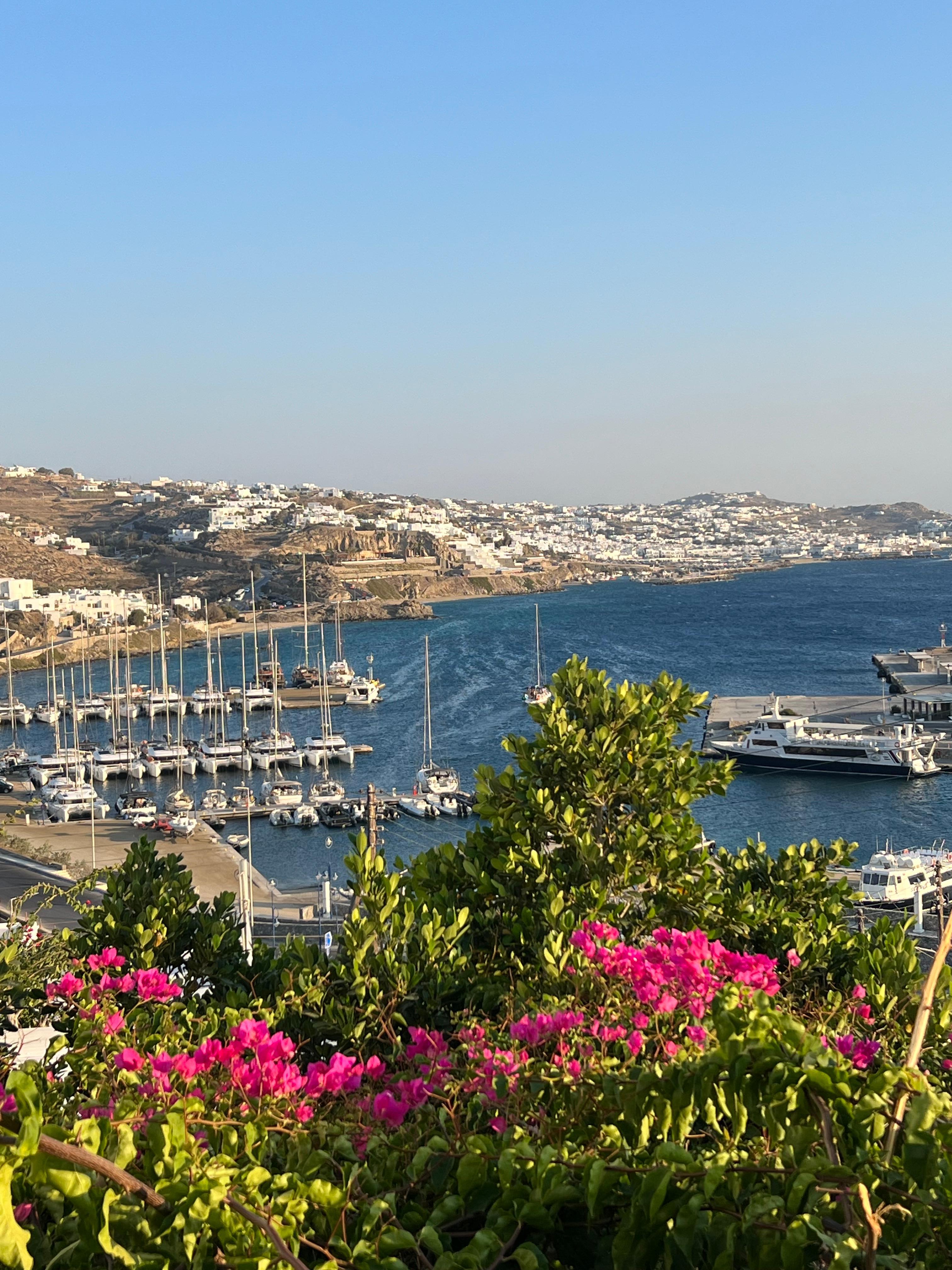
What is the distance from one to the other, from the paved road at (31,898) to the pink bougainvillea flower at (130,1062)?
11.7 metres

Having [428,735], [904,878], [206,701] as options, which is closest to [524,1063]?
[904,878]

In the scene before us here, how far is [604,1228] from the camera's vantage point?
241cm

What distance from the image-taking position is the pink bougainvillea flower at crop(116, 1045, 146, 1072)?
3404 millimetres

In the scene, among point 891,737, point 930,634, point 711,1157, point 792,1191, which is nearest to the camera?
point 792,1191

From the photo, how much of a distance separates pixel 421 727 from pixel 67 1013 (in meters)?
41.3

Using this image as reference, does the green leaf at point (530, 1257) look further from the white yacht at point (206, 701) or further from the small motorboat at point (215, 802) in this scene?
the white yacht at point (206, 701)

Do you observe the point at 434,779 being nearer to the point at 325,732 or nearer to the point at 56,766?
the point at 325,732

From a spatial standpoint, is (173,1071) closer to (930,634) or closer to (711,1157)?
(711,1157)

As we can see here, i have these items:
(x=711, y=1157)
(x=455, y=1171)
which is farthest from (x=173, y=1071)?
(x=711, y=1157)

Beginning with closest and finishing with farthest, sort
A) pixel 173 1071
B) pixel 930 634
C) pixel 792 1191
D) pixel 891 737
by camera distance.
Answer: pixel 792 1191 < pixel 173 1071 < pixel 891 737 < pixel 930 634

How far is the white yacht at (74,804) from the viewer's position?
33594 mm

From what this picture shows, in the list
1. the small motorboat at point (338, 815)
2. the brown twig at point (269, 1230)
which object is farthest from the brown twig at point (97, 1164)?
the small motorboat at point (338, 815)

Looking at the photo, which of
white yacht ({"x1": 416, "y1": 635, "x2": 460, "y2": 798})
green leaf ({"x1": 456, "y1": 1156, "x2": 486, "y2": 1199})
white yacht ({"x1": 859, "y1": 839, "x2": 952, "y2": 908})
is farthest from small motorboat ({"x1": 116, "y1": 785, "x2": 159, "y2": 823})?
green leaf ({"x1": 456, "y1": 1156, "x2": 486, "y2": 1199})

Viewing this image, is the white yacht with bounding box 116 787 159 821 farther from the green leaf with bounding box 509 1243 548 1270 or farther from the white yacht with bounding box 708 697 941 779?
the green leaf with bounding box 509 1243 548 1270
